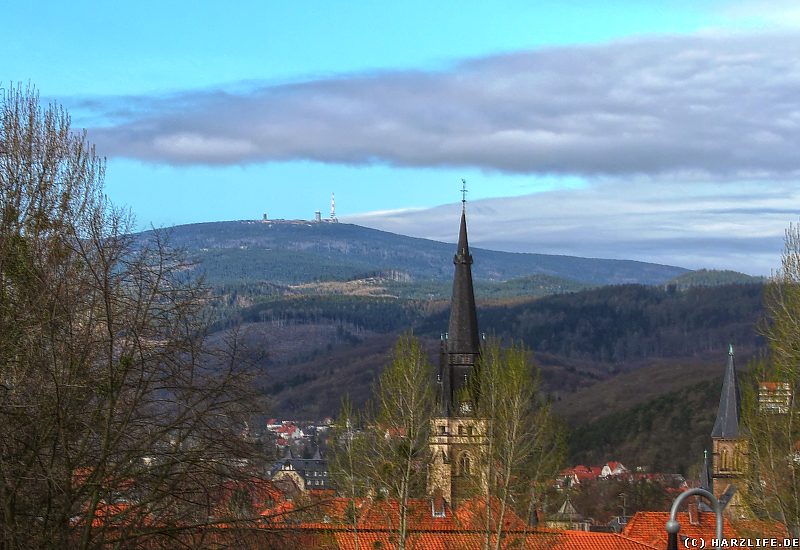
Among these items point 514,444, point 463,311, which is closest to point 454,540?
point 514,444

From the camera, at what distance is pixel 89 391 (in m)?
19.7

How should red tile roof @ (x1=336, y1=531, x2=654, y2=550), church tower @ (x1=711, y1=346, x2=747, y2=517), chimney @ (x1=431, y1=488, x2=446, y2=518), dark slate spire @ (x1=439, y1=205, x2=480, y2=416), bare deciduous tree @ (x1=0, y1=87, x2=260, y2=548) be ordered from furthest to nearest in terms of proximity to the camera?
church tower @ (x1=711, y1=346, x2=747, y2=517)
dark slate spire @ (x1=439, y1=205, x2=480, y2=416)
chimney @ (x1=431, y1=488, x2=446, y2=518)
red tile roof @ (x1=336, y1=531, x2=654, y2=550)
bare deciduous tree @ (x1=0, y1=87, x2=260, y2=548)

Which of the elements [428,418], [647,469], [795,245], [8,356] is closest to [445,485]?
[428,418]

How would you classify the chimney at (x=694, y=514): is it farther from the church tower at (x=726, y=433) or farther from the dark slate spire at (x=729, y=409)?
the dark slate spire at (x=729, y=409)

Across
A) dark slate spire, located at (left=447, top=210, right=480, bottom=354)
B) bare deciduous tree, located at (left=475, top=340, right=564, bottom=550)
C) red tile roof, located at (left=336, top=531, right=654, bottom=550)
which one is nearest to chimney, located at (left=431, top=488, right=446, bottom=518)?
red tile roof, located at (left=336, top=531, right=654, bottom=550)

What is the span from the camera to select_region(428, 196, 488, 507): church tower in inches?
2133

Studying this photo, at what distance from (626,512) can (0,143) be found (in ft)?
309

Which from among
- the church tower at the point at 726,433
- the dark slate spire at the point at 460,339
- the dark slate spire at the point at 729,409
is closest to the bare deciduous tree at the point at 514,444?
the dark slate spire at the point at 460,339

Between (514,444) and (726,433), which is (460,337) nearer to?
(726,433)

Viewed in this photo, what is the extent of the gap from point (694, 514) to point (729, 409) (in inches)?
601

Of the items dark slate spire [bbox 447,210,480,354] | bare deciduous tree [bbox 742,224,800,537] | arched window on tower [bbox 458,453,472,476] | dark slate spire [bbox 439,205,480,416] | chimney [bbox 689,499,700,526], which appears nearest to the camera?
bare deciduous tree [bbox 742,224,800,537]

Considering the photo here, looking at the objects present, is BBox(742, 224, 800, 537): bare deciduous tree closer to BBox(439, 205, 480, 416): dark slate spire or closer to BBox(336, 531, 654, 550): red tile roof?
BBox(336, 531, 654, 550): red tile roof

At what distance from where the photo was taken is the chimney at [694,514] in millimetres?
67125

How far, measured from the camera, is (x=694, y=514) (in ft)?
225
